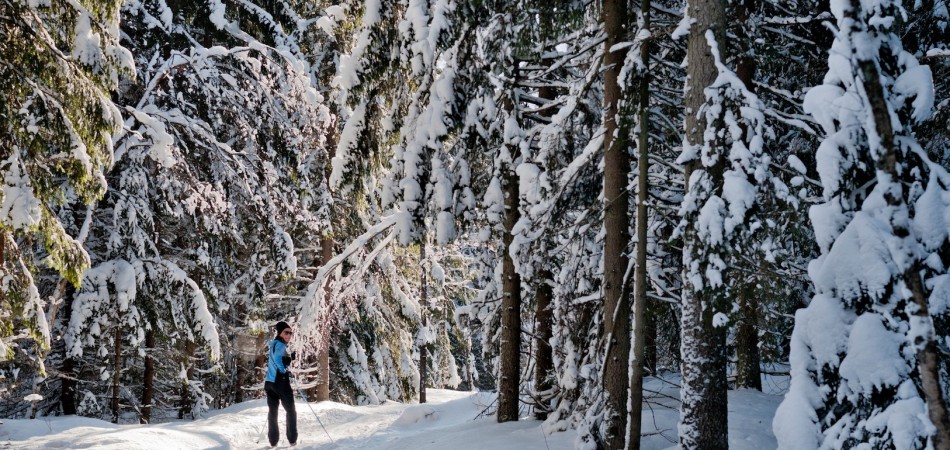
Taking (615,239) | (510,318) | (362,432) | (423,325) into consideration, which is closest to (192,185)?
(362,432)

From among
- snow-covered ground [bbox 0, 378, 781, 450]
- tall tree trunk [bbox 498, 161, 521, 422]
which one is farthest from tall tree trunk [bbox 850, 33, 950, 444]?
tall tree trunk [bbox 498, 161, 521, 422]

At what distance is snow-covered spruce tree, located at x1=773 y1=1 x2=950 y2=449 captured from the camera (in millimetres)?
3615

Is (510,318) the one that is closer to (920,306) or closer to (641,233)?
(641,233)

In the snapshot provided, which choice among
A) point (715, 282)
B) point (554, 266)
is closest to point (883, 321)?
point (715, 282)

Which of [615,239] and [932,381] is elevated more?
[615,239]

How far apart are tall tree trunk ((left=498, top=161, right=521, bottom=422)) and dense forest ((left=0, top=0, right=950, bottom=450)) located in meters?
0.04

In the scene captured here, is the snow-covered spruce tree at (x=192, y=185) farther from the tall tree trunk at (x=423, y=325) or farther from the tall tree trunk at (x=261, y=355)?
the tall tree trunk at (x=423, y=325)

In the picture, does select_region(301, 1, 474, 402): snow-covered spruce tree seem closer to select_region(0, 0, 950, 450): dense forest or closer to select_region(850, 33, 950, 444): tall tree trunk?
select_region(0, 0, 950, 450): dense forest

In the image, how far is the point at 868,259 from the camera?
391cm

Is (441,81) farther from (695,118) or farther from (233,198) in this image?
(233,198)

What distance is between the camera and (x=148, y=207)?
1209 centimetres

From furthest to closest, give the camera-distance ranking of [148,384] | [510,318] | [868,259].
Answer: [148,384], [510,318], [868,259]

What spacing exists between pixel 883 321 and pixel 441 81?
5432 mm

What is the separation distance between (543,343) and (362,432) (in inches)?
160
